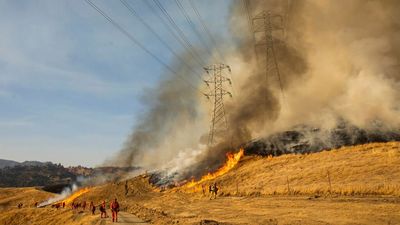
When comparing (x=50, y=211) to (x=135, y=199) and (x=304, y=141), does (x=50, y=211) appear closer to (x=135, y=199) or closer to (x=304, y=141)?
(x=135, y=199)

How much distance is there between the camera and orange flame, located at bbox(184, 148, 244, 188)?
54225mm

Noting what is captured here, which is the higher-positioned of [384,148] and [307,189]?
[384,148]

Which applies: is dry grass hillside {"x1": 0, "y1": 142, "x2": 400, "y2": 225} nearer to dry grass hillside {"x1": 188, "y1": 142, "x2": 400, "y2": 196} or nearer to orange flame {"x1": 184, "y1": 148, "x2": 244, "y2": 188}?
dry grass hillside {"x1": 188, "y1": 142, "x2": 400, "y2": 196}

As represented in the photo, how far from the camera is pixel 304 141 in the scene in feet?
185

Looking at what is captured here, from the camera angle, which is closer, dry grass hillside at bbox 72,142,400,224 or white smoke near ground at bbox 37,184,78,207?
→ dry grass hillside at bbox 72,142,400,224

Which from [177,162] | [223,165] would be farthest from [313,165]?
[177,162]

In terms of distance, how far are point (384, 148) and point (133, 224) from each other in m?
33.2

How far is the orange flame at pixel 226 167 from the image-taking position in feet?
178

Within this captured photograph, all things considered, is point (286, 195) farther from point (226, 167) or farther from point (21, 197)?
point (21, 197)

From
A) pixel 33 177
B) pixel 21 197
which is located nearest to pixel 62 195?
pixel 21 197

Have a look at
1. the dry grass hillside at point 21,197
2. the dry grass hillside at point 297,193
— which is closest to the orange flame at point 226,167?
the dry grass hillside at point 297,193

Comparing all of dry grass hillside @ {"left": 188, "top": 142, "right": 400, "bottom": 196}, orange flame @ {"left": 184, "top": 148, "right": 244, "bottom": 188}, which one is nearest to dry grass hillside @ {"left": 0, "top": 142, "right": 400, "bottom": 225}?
dry grass hillside @ {"left": 188, "top": 142, "right": 400, "bottom": 196}

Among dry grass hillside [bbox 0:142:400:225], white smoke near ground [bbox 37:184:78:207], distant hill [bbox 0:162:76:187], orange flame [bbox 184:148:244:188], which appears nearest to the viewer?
dry grass hillside [bbox 0:142:400:225]

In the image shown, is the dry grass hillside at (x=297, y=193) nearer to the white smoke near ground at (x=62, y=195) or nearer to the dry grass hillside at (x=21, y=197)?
the white smoke near ground at (x=62, y=195)
